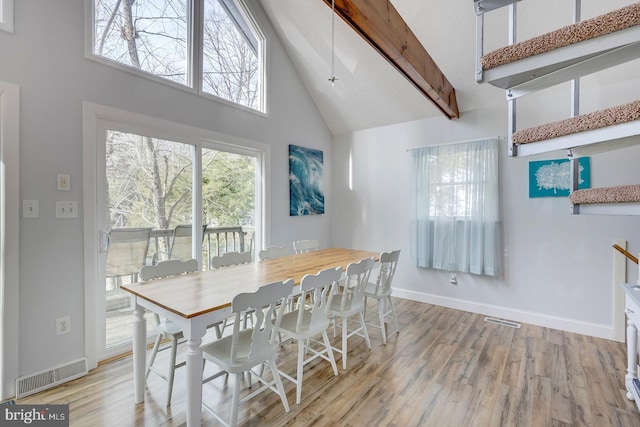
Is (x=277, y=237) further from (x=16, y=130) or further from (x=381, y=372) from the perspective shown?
(x=16, y=130)

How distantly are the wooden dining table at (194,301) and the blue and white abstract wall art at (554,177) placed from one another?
2.48 metres

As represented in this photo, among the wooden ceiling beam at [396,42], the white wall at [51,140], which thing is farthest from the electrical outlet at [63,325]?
the wooden ceiling beam at [396,42]

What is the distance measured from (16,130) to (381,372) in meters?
3.16

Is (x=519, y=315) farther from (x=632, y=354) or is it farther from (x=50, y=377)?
(x=50, y=377)

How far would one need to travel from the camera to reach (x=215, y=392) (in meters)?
2.08

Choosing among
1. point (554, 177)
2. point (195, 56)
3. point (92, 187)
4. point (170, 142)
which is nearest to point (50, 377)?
point (92, 187)

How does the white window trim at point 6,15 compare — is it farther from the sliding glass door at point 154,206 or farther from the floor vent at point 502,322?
the floor vent at point 502,322

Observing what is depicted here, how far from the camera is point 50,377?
2.13 m

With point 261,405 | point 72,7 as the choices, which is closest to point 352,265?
point 261,405

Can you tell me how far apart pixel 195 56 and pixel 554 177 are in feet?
13.1

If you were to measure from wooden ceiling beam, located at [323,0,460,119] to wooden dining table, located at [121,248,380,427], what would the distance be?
1872 millimetres

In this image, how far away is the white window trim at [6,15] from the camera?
196 cm

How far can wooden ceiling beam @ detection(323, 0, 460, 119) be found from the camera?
204 cm

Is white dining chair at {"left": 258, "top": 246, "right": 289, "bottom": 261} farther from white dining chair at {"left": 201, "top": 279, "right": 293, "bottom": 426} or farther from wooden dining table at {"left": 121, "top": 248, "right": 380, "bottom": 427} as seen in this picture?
white dining chair at {"left": 201, "top": 279, "right": 293, "bottom": 426}
